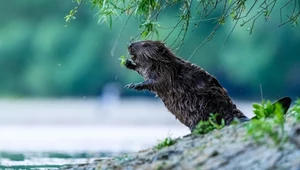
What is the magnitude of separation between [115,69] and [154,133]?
661cm

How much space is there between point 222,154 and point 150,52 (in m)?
1.26

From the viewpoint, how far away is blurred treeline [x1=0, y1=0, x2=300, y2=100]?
1775 centimetres

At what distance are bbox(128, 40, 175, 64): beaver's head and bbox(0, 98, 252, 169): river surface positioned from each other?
1453 mm

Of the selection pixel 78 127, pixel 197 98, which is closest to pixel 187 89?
pixel 197 98

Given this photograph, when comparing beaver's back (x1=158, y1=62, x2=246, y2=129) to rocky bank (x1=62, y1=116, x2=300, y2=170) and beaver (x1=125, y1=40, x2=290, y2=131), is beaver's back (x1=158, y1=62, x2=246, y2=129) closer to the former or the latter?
beaver (x1=125, y1=40, x2=290, y2=131)

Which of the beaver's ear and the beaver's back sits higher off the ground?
the beaver's ear

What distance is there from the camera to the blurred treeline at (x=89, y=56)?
1775 cm

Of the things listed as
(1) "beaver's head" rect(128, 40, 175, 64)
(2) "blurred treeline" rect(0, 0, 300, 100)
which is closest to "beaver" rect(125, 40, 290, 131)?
(1) "beaver's head" rect(128, 40, 175, 64)

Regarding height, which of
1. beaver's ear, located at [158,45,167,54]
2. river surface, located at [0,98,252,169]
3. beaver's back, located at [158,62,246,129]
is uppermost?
river surface, located at [0,98,252,169]

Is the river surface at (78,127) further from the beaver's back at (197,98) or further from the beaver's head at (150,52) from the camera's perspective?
the beaver's back at (197,98)

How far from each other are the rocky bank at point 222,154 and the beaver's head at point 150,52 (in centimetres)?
69

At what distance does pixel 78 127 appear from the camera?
12.6 meters

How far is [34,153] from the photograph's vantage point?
6953 mm

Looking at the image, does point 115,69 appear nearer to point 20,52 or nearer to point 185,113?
point 20,52
